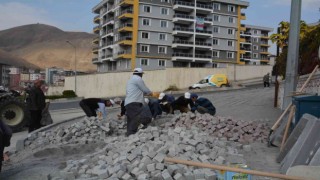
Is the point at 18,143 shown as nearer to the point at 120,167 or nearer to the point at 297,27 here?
the point at 120,167

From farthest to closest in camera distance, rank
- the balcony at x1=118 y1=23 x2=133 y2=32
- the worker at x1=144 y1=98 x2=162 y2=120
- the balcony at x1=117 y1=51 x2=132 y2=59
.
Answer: the balcony at x1=117 y1=51 x2=132 y2=59 → the balcony at x1=118 y1=23 x2=133 y2=32 → the worker at x1=144 y1=98 x2=162 y2=120

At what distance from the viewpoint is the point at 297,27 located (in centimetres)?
1001

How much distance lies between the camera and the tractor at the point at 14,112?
13.3 metres

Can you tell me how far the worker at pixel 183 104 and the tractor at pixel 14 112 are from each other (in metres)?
4.83

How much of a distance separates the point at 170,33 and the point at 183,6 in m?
5.03

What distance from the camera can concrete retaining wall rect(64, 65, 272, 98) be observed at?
151 ft

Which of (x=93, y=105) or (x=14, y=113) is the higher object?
(x=93, y=105)

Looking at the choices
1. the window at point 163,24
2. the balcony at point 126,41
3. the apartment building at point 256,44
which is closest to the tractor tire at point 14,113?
the balcony at point 126,41

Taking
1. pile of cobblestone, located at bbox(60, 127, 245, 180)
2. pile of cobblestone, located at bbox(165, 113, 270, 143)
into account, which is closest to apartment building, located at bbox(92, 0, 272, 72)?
pile of cobblestone, located at bbox(165, 113, 270, 143)

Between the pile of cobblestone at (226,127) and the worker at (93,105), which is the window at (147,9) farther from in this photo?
the pile of cobblestone at (226,127)

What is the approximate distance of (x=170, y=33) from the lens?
67.8 meters

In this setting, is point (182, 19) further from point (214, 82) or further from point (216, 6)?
point (214, 82)

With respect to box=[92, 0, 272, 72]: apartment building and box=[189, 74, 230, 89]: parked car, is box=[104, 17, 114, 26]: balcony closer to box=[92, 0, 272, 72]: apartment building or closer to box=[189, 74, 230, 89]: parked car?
box=[92, 0, 272, 72]: apartment building

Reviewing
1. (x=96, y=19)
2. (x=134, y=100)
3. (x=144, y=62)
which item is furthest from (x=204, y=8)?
(x=134, y=100)
